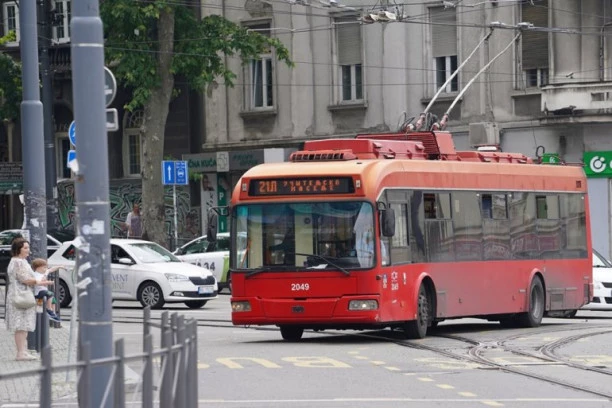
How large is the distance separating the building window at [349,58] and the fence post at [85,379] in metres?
35.6

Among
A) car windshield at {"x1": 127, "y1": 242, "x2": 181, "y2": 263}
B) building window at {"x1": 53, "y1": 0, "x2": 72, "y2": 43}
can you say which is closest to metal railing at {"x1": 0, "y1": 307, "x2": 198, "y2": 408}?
car windshield at {"x1": 127, "y1": 242, "x2": 181, "y2": 263}

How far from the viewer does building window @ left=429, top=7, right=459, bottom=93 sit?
1631 inches

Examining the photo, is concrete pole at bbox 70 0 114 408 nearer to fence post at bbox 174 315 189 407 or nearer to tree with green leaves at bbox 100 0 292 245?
fence post at bbox 174 315 189 407

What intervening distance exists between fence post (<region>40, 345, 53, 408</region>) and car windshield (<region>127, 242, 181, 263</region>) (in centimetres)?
2472

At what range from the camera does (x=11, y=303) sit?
19.5 metres

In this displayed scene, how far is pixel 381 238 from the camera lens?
21.7 metres

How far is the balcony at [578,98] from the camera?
37781 mm

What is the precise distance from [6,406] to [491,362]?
36.1 feet

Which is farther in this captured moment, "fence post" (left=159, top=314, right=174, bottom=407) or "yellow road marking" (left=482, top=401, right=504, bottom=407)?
"yellow road marking" (left=482, top=401, right=504, bottom=407)

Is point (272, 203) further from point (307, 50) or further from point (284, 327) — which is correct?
point (307, 50)

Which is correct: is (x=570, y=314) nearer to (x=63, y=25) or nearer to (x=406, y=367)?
(x=406, y=367)

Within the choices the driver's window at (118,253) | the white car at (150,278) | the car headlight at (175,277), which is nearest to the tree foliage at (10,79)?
→ the white car at (150,278)

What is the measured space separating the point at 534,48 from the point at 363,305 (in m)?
19.7

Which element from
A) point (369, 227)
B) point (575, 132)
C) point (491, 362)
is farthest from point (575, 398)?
point (575, 132)
